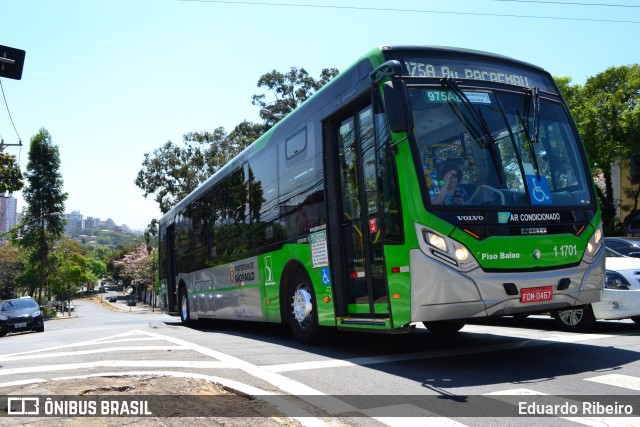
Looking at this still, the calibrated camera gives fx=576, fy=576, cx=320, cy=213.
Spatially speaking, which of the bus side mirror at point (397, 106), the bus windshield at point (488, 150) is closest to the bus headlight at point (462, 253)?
the bus windshield at point (488, 150)

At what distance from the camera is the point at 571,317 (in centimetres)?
936

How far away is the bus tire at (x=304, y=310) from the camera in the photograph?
27.3 feet

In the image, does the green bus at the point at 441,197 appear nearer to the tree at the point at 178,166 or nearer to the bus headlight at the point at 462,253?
the bus headlight at the point at 462,253

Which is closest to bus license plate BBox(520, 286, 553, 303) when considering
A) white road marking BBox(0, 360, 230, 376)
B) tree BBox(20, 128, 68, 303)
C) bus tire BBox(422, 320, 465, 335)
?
bus tire BBox(422, 320, 465, 335)

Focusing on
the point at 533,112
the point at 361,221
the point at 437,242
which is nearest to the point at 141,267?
the point at 361,221

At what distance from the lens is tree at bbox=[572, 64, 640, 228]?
27656mm

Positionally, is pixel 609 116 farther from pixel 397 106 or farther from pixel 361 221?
pixel 397 106

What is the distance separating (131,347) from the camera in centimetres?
943

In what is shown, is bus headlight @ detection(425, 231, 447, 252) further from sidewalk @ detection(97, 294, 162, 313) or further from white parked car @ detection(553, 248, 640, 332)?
sidewalk @ detection(97, 294, 162, 313)

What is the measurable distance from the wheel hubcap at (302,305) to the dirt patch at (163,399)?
2603 millimetres

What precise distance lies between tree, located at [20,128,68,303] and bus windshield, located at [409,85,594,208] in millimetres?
50058

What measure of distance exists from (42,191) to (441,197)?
169 ft

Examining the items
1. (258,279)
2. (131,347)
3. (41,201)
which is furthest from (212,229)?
(41,201)

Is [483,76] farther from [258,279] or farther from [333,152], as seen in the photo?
[258,279]
